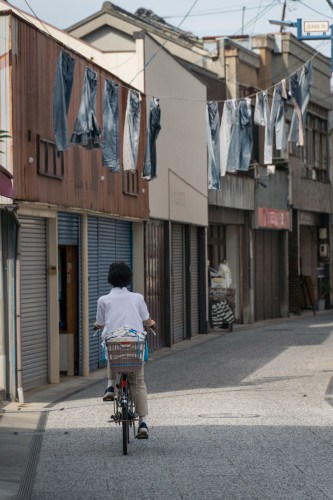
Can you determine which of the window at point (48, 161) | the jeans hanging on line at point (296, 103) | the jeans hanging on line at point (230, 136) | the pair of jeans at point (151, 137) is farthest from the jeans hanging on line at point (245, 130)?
the window at point (48, 161)

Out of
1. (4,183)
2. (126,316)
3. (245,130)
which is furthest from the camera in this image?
(245,130)

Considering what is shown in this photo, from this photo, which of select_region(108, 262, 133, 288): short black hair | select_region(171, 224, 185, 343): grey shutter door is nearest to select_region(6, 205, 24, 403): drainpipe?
select_region(108, 262, 133, 288): short black hair

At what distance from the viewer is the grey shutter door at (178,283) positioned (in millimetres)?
30719

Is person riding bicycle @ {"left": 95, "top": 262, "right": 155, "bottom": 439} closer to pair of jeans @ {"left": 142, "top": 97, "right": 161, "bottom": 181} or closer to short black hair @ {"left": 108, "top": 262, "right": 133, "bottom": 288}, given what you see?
short black hair @ {"left": 108, "top": 262, "right": 133, "bottom": 288}

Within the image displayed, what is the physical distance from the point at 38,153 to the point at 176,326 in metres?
13.1

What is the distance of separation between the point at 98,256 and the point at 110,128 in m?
2.73

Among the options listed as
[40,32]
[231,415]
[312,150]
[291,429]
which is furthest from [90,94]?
[312,150]

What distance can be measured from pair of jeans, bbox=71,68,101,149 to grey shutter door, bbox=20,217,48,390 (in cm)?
143

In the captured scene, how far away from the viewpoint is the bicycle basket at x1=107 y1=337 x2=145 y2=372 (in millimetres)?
12391

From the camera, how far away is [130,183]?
25.7 m

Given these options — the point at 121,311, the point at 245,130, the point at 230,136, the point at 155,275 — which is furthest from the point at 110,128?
the point at 121,311

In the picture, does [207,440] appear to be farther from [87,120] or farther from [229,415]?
[87,120]

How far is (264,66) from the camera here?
4312cm

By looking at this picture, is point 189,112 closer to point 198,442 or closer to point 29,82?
point 29,82
